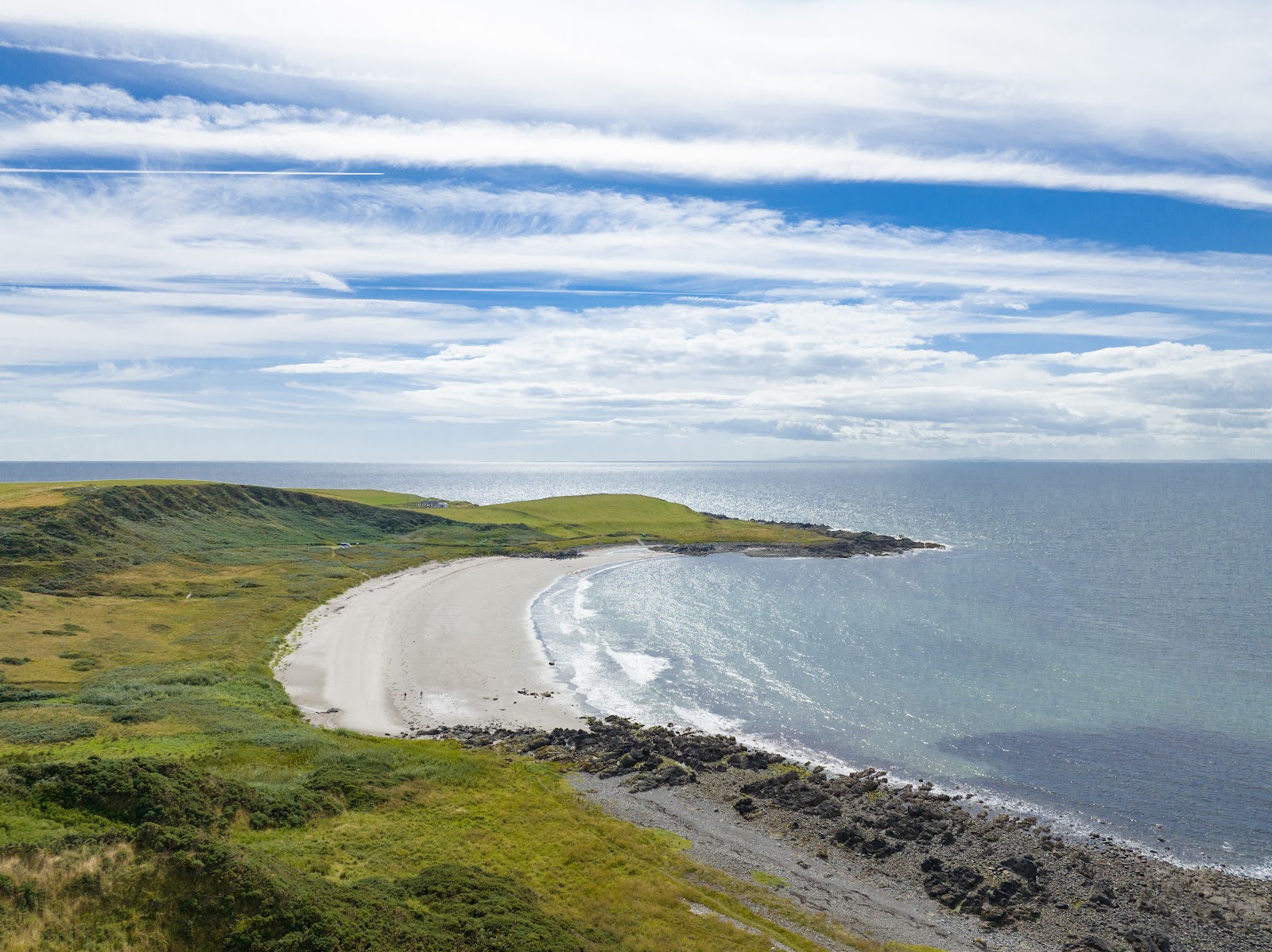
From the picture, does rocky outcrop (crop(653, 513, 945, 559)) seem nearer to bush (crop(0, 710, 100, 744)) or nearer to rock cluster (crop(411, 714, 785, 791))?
rock cluster (crop(411, 714, 785, 791))

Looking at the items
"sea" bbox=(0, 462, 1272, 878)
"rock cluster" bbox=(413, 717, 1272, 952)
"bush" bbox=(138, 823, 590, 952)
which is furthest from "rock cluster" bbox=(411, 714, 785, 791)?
"bush" bbox=(138, 823, 590, 952)

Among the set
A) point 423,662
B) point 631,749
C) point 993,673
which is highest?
point 993,673

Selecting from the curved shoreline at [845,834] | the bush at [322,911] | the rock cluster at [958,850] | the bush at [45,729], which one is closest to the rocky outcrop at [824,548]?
the curved shoreline at [845,834]

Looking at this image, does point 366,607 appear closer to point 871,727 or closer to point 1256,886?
point 871,727

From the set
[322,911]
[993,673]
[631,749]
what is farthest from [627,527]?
[322,911]

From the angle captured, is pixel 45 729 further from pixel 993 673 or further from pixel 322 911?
pixel 993 673

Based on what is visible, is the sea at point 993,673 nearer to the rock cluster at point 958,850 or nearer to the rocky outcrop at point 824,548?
the rock cluster at point 958,850

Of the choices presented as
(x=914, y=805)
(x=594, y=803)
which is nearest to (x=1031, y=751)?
(x=914, y=805)
